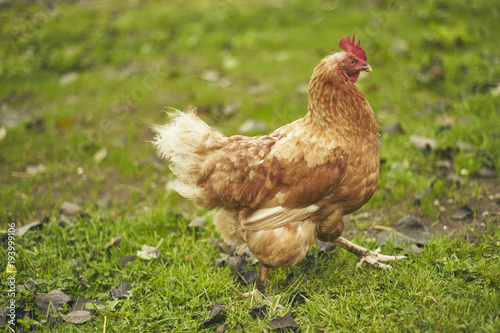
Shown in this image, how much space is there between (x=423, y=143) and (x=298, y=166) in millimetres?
1953

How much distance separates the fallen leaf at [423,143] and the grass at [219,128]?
7 cm

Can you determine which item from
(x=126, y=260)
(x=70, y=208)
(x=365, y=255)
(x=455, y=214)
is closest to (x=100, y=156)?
(x=70, y=208)

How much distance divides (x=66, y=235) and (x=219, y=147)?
5.43 feet

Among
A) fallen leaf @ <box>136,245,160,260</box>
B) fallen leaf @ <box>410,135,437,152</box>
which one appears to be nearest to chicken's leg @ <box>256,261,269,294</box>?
fallen leaf @ <box>136,245,160,260</box>

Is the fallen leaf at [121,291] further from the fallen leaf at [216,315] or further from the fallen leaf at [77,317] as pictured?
the fallen leaf at [216,315]

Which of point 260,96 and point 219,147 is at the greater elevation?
point 219,147

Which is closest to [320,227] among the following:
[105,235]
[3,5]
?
[105,235]

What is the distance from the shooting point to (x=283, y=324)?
2375 millimetres

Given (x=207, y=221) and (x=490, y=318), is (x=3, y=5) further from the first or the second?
(x=490, y=318)

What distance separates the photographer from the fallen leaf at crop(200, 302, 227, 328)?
2453mm

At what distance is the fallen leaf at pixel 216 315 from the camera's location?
245cm

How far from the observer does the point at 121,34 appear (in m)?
7.13

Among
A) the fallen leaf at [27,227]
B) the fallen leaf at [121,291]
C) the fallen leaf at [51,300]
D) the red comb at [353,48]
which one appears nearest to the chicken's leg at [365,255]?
the red comb at [353,48]

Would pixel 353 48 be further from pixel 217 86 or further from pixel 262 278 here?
pixel 217 86
